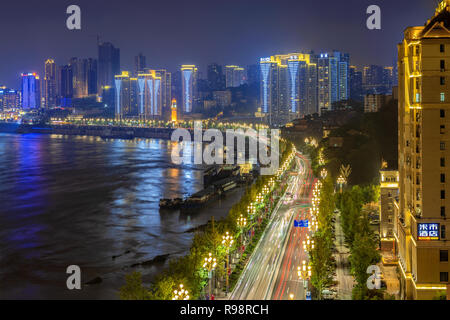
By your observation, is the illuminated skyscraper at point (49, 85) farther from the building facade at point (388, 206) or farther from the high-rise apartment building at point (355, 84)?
the building facade at point (388, 206)

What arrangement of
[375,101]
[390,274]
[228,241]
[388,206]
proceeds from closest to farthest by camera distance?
[390,274], [228,241], [388,206], [375,101]

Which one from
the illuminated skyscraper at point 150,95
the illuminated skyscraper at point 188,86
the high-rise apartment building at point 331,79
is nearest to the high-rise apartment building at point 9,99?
the illuminated skyscraper at point 150,95

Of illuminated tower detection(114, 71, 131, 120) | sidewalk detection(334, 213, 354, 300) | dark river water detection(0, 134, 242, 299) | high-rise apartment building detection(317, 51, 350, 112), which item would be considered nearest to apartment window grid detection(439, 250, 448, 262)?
sidewalk detection(334, 213, 354, 300)

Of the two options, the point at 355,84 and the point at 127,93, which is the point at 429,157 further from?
the point at 127,93

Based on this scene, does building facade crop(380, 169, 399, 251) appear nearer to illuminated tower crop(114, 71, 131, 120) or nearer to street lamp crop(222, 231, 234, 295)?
street lamp crop(222, 231, 234, 295)

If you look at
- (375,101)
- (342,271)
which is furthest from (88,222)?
(375,101)
